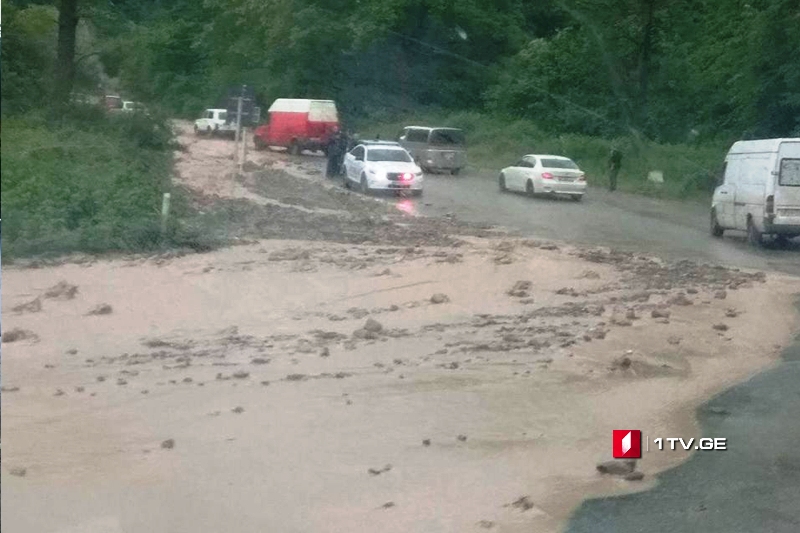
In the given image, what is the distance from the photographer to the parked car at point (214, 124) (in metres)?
11.2

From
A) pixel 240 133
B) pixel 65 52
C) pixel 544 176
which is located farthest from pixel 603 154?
pixel 65 52

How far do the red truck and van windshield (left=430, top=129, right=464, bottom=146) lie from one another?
205 centimetres

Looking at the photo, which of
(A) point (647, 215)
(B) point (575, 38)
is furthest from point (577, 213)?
(B) point (575, 38)

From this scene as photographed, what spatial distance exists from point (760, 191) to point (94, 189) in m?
11.7

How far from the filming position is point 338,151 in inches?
621

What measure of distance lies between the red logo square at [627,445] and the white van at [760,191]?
11990mm

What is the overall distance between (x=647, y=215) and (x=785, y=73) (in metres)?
5.11

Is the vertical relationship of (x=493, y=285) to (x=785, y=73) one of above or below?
below

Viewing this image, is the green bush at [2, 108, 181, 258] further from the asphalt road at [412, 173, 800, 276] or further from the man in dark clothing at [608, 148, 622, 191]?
the man in dark clothing at [608, 148, 622, 191]

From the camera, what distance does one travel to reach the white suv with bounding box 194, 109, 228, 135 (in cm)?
1124

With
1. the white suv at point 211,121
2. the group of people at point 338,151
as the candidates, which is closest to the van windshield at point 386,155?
the group of people at point 338,151

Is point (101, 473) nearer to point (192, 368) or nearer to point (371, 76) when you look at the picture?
point (192, 368)

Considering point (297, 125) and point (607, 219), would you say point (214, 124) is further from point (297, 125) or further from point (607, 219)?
point (607, 219)

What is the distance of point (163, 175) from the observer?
11.3m
